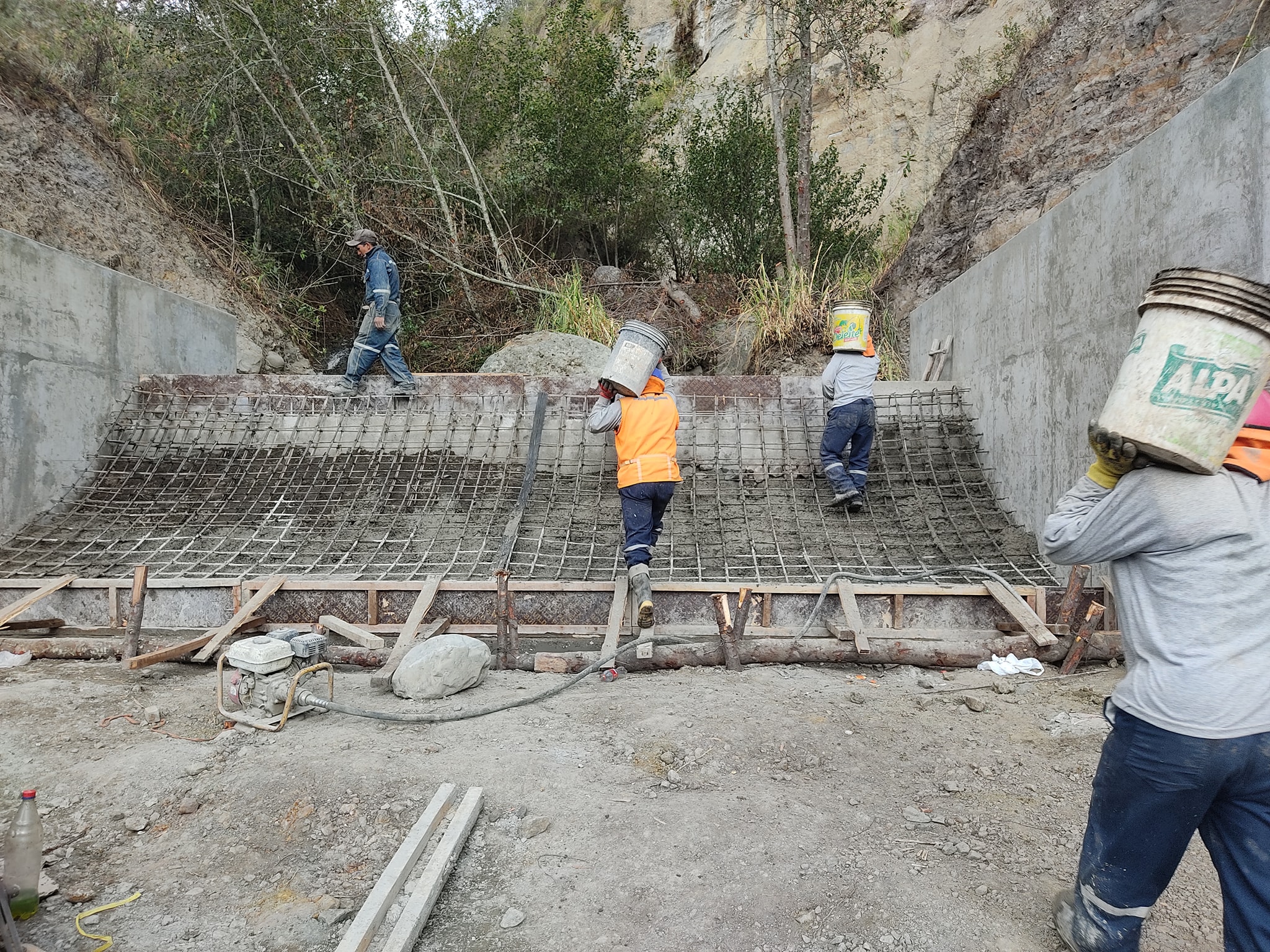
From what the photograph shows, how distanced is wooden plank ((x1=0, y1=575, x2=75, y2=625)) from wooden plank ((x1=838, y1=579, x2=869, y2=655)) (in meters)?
4.56

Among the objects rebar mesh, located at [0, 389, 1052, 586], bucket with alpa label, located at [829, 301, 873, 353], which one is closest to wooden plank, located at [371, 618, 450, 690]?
rebar mesh, located at [0, 389, 1052, 586]

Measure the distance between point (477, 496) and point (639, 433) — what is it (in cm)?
209

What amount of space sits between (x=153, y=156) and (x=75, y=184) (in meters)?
1.77

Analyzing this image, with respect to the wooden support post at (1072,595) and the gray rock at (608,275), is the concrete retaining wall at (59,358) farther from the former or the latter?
the wooden support post at (1072,595)

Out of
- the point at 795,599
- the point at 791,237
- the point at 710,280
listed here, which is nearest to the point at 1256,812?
the point at 795,599

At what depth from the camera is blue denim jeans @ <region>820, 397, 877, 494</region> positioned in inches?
202

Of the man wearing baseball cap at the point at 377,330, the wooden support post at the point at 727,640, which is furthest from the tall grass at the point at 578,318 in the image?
the wooden support post at the point at 727,640

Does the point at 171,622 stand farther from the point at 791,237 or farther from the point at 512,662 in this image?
the point at 791,237

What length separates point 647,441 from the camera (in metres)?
3.97

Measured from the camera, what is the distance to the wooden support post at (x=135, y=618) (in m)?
3.67

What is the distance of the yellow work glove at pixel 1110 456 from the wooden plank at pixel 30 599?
16.9 feet

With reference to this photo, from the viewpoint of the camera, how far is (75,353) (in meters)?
5.71

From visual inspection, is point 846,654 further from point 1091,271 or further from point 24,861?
point 24,861

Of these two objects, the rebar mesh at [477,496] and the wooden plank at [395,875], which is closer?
the wooden plank at [395,875]
